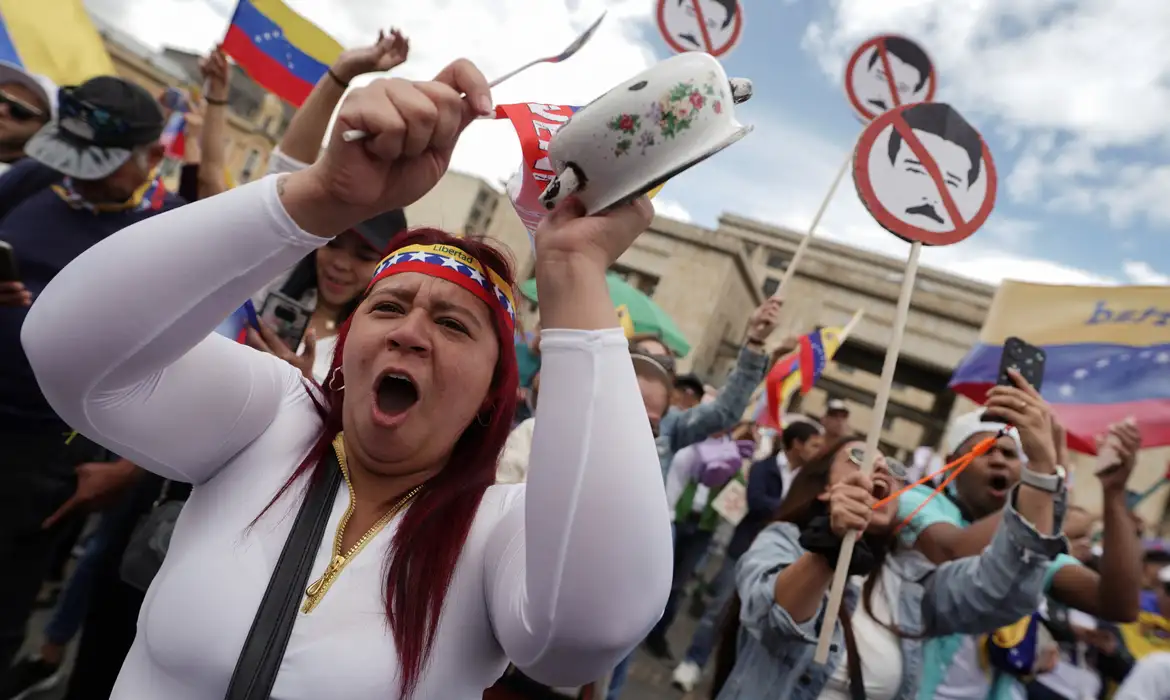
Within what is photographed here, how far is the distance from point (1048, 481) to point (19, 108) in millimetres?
4700

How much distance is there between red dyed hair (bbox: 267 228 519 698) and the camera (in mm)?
1051

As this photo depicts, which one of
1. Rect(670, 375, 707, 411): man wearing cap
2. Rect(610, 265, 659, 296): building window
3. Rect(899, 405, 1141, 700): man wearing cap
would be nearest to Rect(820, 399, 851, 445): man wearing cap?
Rect(670, 375, 707, 411): man wearing cap

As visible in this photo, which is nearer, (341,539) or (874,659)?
(341,539)

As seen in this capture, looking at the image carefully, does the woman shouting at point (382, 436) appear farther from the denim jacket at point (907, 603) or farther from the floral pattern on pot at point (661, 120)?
the denim jacket at point (907, 603)

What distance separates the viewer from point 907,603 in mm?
2365

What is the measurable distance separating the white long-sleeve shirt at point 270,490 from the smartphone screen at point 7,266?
1.13 metres

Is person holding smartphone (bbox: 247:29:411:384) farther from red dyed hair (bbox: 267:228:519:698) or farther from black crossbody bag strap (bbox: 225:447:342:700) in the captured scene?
black crossbody bag strap (bbox: 225:447:342:700)

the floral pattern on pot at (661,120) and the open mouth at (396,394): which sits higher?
the floral pattern on pot at (661,120)

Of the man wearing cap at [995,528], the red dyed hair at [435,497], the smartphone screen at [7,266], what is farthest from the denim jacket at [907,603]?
the smartphone screen at [7,266]

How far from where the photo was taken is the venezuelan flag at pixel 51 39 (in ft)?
13.0

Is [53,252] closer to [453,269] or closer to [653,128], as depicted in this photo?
[453,269]

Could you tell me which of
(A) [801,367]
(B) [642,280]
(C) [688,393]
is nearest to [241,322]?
(C) [688,393]

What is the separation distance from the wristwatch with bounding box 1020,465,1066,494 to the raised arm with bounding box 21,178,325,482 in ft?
7.44

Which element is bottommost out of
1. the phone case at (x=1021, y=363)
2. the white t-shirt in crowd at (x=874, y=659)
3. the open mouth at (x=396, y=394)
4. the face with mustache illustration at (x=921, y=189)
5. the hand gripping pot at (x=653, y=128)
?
the white t-shirt in crowd at (x=874, y=659)
